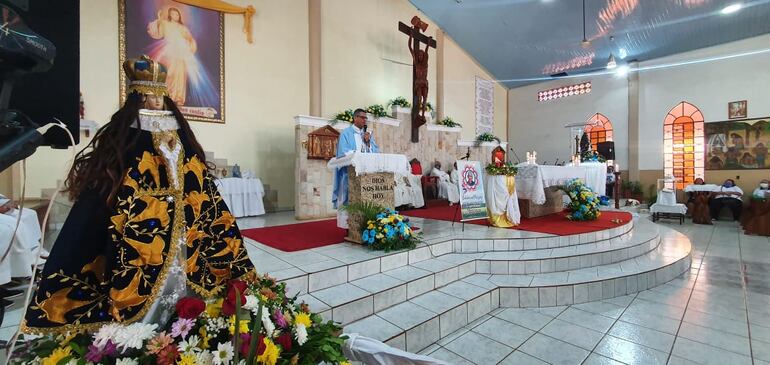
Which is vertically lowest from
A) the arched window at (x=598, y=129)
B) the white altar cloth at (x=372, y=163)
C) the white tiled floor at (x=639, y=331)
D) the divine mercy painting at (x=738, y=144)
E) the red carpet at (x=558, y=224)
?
the white tiled floor at (x=639, y=331)

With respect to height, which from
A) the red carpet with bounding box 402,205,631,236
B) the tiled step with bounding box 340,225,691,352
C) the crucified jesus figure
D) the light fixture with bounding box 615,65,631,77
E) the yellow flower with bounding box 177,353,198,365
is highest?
the light fixture with bounding box 615,65,631,77

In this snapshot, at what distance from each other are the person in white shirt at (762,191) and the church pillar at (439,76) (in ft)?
23.8

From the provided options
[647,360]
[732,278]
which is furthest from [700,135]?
[647,360]

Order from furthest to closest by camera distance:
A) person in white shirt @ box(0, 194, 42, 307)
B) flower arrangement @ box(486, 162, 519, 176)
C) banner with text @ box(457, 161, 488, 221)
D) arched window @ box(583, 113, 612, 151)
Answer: arched window @ box(583, 113, 612, 151) → flower arrangement @ box(486, 162, 519, 176) → banner with text @ box(457, 161, 488, 221) → person in white shirt @ box(0, 194, 42, 307)

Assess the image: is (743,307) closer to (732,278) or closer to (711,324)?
(711,324)

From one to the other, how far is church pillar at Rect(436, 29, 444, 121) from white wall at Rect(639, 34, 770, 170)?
6240mm

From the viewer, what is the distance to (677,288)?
348cm

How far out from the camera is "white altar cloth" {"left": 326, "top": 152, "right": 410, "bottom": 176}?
3533 millimetres

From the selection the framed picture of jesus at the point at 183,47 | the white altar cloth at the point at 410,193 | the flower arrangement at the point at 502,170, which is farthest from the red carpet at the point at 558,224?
the framed picture of jesus at the point at 183,47

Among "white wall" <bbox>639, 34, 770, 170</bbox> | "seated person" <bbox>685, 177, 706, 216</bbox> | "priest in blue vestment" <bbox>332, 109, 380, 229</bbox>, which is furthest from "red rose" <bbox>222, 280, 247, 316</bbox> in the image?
"white wall" <bbox>639, 34, 770, 170</bbox>

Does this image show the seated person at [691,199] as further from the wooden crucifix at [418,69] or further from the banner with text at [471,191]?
the banner with text at [471,191]

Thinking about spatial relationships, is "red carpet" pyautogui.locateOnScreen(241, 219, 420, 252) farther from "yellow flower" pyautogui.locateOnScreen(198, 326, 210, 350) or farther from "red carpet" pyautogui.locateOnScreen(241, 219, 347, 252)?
"yellow flower" pyautogui.locateOnScreen(198, 326, 210, 350)

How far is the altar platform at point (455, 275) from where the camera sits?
8.07 feet

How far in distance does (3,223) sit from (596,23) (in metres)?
10.6
